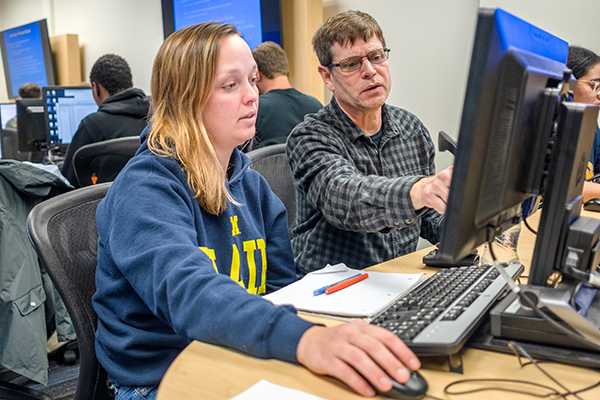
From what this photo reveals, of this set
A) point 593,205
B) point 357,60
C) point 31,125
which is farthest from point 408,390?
point 31,125

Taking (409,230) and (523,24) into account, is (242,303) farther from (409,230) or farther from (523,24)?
(409,230)

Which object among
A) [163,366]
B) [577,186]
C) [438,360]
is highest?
[577,186]

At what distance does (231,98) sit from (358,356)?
0.62 m

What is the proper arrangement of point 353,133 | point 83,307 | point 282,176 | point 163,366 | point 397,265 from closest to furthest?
point 163,366 < point 83,307 < point 397,265 < point 353,133 < point 282,176

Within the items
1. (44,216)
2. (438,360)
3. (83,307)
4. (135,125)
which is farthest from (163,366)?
(135,125)

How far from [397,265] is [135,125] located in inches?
86.6

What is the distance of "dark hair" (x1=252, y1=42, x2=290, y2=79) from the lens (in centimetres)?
302

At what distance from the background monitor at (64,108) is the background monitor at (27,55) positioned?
2652mm

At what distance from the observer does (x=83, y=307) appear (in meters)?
0.97

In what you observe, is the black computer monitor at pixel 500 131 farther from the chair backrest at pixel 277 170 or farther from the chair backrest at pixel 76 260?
the chair backrest at pixel 277 170

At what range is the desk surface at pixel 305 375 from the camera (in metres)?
0.58

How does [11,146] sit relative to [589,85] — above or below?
below

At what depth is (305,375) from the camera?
61 centimetres

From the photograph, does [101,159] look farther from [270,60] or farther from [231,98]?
[270,60]
